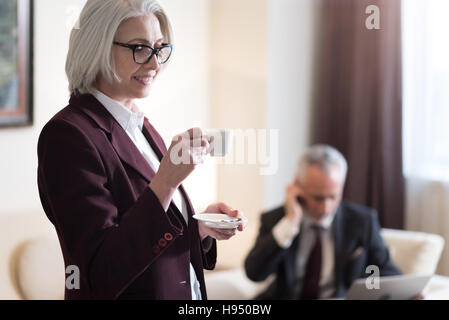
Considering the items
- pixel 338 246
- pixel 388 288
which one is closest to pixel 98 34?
pixel 388 288

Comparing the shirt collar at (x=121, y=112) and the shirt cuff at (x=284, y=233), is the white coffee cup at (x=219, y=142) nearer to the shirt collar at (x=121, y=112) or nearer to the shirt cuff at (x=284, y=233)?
the shirt collar at (x=121, y=112)

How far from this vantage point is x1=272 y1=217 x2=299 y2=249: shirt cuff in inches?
101

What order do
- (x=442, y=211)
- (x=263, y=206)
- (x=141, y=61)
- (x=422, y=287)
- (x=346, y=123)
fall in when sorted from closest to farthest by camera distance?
(x=141, y=61) → (x=422, y=287) → (x=442, y=211) → (x=263, y=206) → (x=346, y=123)

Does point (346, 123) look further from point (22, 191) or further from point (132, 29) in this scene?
point (132, 29)

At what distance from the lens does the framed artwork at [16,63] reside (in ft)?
7.60

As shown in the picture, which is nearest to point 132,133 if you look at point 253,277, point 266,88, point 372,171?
point 253,277

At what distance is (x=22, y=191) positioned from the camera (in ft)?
7.63

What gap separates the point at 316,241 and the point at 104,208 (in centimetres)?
179

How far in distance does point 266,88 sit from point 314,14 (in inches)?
22.2

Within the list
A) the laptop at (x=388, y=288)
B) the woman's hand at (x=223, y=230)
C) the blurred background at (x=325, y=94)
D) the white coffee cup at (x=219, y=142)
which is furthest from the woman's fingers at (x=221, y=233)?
the blurred background at (x=325, y=94)

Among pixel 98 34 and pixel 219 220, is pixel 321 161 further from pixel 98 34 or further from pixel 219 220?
pixel 98 34

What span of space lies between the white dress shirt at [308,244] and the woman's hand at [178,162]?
161 cm

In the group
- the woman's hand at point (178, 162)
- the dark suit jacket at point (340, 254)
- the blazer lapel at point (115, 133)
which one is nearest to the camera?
Answer: the woman's hand at point (178, 162)

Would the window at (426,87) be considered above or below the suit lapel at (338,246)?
above
